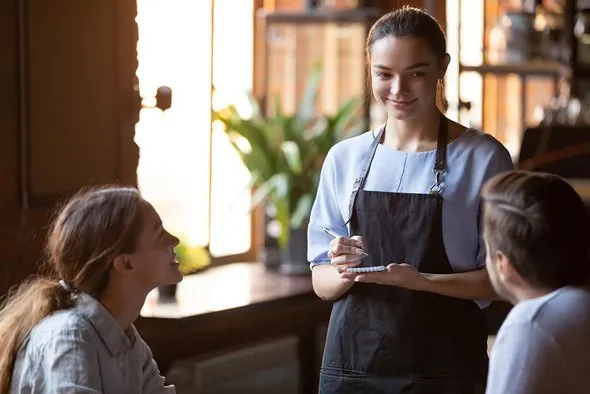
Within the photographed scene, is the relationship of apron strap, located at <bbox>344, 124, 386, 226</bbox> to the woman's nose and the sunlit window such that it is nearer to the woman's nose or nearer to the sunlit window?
the woman's nose

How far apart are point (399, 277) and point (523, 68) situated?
3875 mm

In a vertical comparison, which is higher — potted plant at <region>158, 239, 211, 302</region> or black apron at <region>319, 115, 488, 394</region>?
black apron at <region>319, 115, 488, 394</region>

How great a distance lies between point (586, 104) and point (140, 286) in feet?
13.4

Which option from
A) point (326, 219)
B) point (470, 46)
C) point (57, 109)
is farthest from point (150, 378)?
point (470, 46)

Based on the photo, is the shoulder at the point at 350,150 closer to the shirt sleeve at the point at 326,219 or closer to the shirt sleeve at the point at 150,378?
the shirt sleeve at the point at 326,219

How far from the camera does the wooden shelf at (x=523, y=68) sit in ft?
18.5

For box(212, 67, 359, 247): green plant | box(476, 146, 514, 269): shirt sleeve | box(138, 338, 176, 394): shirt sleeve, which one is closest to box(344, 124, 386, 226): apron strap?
box(476, 146, 514, 269): shirt sleeve

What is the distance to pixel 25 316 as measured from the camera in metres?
2.12

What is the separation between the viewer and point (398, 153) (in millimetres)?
2223

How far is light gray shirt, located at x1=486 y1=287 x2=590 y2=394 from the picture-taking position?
1.71 meters

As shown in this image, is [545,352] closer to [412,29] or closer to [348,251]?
[348,251]

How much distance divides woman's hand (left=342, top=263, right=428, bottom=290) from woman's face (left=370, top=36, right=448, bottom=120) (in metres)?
0.28

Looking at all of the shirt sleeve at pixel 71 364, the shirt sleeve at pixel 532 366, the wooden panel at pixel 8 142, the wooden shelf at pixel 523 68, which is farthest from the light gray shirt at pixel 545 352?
the wooden shelf at pixel 523 68

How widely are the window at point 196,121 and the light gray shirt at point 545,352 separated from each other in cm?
274
